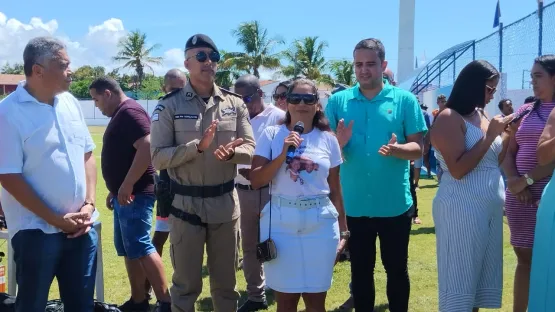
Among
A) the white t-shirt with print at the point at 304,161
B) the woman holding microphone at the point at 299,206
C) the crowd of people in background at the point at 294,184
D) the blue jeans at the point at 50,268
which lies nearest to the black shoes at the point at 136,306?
the crowd of people in background at the point at 294,184

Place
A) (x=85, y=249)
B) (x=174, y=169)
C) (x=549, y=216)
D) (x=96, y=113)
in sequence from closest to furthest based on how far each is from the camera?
(x=549, y=216) → (x=85, y=249) → (x=174, y=169) → (x=96, y=113)

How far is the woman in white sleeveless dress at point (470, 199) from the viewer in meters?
3.71

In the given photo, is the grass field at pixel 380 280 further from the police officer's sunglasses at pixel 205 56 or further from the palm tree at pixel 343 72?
the palm tree at pixel 343 72

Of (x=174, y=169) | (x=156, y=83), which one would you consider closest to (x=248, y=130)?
(x=174, y=169)

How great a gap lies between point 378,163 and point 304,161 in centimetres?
82

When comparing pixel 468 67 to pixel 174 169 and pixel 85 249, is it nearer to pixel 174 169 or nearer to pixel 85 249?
pixel 174 169

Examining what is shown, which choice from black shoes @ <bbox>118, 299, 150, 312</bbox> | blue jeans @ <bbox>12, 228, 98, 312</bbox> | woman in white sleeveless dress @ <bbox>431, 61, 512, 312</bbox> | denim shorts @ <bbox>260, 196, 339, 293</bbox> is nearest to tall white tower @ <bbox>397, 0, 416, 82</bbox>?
black shoes @ <bbox>118, 299, 150, 312</bbox>

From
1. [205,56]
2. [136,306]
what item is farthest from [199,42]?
[136,306]

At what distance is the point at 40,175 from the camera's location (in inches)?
128

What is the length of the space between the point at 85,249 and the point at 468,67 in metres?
2.77

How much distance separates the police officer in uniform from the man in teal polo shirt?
835mm

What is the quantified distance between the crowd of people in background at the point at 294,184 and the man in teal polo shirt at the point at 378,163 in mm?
11

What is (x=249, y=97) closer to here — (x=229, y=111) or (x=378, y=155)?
(x=229, y=111)

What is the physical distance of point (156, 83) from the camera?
67.8 m
